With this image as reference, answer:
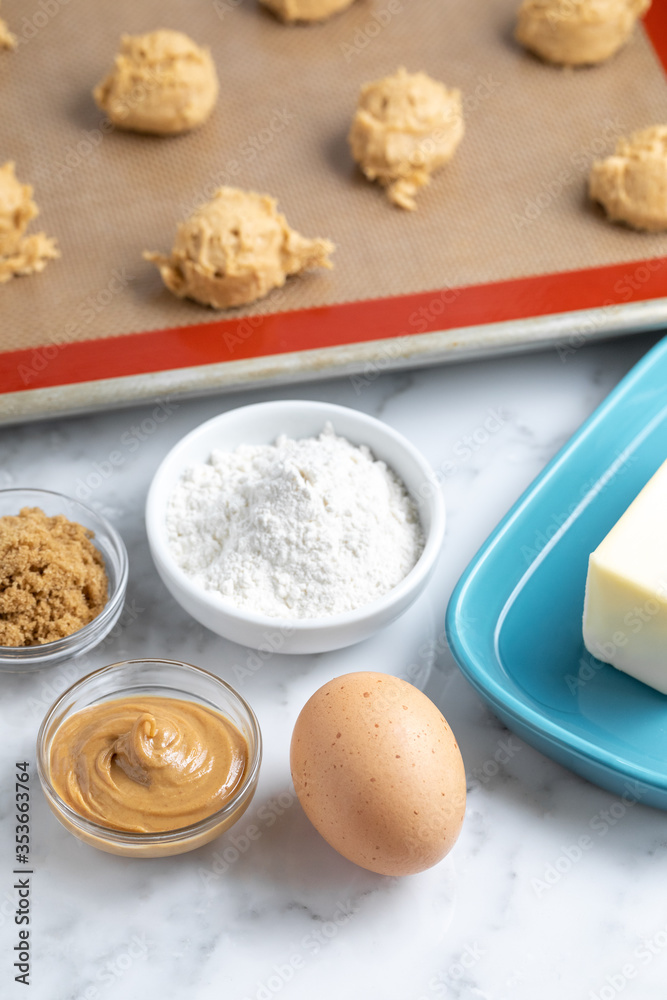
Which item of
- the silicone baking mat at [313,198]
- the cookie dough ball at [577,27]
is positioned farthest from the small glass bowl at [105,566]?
the cookie dough ball at [577,27]

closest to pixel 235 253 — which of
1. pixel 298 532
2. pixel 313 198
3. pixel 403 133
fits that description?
pixel 313 198

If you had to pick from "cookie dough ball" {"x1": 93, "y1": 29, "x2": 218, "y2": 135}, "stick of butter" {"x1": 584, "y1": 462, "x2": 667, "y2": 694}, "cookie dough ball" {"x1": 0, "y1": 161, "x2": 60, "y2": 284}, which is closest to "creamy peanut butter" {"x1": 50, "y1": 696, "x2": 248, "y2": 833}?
"stick of butter" {"x1": 584, "y1": 462, "x2": 667, "y2": 694}

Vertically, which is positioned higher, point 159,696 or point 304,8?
point 304,8

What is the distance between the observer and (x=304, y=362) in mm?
1627

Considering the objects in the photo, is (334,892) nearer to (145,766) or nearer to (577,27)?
(145,766)

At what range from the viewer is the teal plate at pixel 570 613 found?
1.23m

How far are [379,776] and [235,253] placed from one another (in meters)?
1.00

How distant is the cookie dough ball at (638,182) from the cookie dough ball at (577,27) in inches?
14.9

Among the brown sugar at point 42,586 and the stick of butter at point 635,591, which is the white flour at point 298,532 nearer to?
the brown sugar at point 42,586

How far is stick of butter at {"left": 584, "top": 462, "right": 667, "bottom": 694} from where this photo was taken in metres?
1.21

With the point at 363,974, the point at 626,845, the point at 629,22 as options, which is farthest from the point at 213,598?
the point at 629,22

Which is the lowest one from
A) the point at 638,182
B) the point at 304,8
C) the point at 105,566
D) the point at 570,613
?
the point at 105,566

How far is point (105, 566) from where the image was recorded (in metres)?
1.40

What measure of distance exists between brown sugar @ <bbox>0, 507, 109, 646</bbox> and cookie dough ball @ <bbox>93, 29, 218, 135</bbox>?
106 cm
